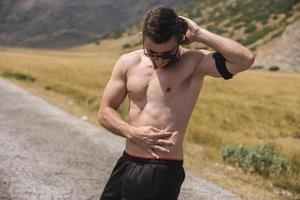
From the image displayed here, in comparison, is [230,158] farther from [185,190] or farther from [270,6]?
[270,6]

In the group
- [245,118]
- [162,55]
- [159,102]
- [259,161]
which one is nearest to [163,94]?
[159,102]

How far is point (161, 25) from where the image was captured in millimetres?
4750

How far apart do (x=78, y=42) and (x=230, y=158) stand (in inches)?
7220

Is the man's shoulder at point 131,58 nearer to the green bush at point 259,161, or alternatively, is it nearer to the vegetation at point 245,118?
the vegetation at point 245,118

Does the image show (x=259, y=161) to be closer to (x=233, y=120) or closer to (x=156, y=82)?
(x=156, y=82)

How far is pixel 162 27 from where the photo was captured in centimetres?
476

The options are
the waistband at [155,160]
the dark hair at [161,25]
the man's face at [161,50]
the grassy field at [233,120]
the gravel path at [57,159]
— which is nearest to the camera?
the dark hair at [161,25]

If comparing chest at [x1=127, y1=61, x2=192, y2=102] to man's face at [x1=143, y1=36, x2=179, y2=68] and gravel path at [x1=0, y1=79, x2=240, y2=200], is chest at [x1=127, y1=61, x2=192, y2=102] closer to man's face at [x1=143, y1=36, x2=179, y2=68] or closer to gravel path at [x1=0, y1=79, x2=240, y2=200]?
man's face at [x1=143, y1=36, x2=179, y2=68]

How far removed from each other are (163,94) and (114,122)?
46 centimetres

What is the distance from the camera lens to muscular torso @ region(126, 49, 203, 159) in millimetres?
5113

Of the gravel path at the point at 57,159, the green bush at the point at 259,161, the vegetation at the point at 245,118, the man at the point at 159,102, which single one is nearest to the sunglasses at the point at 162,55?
the man at the point at 159,102

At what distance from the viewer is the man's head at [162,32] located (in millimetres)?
4758

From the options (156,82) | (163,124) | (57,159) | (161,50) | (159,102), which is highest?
(161,50)

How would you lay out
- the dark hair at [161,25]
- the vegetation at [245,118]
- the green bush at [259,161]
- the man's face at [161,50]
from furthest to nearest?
1. the vegetation at [245,118]
2. the green bush at [259,161]
3. the man's face at [161,50]
4. the dark hair at [161,25]
